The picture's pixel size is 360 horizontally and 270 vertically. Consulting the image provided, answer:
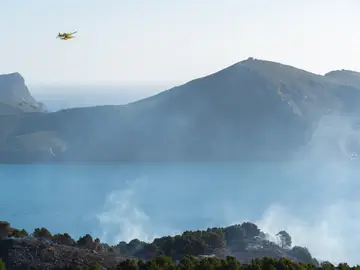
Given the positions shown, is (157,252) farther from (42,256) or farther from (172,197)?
(172,197)

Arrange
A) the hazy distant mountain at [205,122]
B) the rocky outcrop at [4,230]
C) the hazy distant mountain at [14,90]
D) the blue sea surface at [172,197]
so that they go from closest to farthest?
the rocky outcrop at [4,230], the blue sea surface at [172,197], the hazy distant mountain at [205,122], the hazy distant mountain at [14,90]

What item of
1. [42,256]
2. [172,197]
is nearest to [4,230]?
[42,256]

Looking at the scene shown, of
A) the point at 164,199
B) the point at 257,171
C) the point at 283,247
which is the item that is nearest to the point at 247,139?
the point at 257,171

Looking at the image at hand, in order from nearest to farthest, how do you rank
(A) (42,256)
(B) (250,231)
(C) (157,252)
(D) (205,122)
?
(A) (42,256) → (C) (157,252) → (B) (250,231) → (D) (205,122)

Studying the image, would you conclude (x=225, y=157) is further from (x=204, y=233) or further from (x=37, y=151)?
(x=204, y=233)

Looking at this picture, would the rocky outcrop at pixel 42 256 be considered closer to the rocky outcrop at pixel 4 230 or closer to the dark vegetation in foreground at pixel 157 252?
the dark vegetation in foreground at pixel 157 252

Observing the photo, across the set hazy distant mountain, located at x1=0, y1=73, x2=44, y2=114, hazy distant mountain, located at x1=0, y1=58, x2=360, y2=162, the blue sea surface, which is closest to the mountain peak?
hazy distant mountain, located at x1=0, y1=73, x2=44, y2=114

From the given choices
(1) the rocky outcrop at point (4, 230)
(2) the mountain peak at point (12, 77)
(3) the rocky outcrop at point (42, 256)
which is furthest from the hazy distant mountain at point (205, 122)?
(3) the rocky outcrop at point (42, 256)
